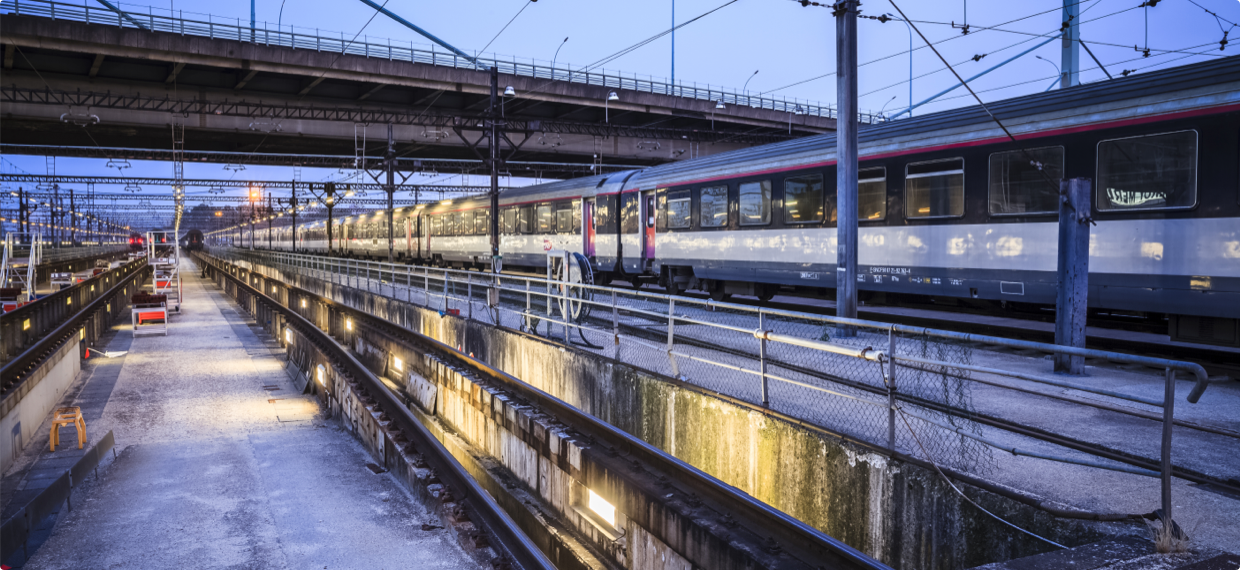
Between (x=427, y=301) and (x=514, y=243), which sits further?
(x=514, y=243)

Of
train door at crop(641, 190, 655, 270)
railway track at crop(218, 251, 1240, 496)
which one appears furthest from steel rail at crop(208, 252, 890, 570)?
train door at crop(641, 190, 655, 270)

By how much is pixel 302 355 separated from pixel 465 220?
14186 mm

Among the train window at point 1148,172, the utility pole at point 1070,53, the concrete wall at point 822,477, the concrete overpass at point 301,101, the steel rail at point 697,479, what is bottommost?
the steel rail at point 697,479

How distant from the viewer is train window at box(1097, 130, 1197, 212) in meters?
9.30

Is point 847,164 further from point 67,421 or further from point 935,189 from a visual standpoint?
point 67,421

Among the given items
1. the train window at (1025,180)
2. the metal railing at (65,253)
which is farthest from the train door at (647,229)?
the metal railing at (65,253)

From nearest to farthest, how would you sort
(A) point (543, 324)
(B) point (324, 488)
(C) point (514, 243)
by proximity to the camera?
(B) point (324, 488) < (A) point (543, 324) < (C) point (514, 243)

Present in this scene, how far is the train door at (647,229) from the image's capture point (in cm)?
2058

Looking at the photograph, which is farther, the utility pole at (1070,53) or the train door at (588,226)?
the train door at (588,226)

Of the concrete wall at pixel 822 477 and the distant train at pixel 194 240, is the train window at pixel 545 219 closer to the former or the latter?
the concrete wall at pixel 822 477

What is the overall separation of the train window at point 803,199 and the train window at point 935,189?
1.99 metres

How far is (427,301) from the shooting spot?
62.5ft

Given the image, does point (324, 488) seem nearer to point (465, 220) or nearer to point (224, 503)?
point (224, 503)

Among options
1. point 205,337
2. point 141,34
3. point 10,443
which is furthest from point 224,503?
point 141,34
